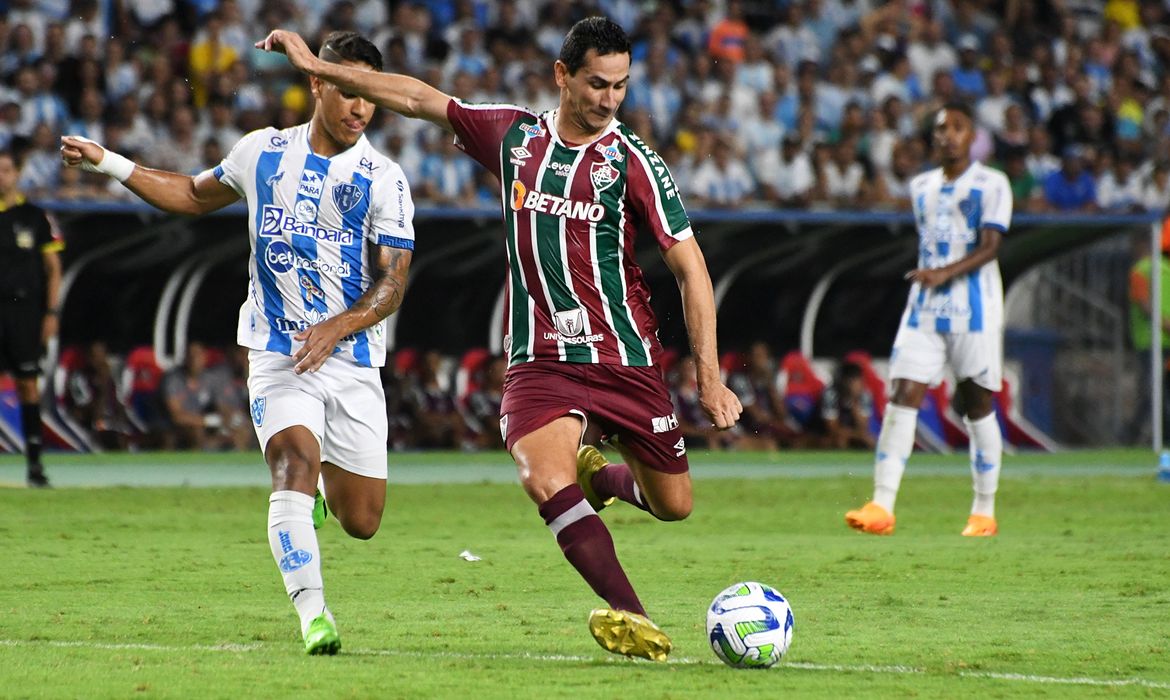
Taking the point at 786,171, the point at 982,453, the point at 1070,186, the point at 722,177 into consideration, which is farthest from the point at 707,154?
the point at 982,453

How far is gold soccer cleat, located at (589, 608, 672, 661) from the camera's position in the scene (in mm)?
5828

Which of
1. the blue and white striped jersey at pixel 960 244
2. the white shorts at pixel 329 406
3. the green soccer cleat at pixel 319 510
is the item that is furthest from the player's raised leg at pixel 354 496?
the blue and white striped jersey at pixel 960 244

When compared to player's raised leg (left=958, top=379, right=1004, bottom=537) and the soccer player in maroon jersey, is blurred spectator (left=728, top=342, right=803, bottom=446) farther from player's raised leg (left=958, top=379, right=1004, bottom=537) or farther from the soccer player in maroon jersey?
the soccer player in maroon jersey

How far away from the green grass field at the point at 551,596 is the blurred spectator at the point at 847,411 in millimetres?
4990

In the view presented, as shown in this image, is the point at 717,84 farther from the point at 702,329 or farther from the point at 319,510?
the point at 702,329

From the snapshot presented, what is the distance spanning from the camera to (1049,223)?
19438 millimetres

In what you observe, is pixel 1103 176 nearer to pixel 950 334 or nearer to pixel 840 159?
pixel 840 159

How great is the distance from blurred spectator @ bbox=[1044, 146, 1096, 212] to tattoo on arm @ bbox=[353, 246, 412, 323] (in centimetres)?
1634

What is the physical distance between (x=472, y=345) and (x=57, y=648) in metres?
13.7

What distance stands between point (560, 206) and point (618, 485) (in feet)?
4.98

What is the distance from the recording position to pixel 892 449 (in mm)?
11125

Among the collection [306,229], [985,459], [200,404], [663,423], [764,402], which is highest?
[306,229]

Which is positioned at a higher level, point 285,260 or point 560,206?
point 560,206

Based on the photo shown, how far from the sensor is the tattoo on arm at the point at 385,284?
6809mm
